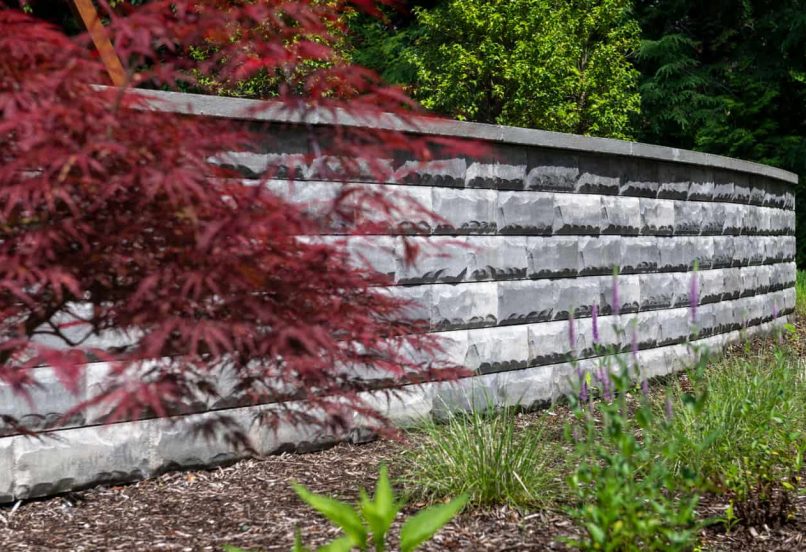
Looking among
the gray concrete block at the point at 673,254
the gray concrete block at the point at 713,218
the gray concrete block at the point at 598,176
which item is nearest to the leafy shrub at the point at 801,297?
the gray concrete block at the point at 713,218

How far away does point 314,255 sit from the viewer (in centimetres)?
225

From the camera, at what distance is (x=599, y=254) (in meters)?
6.52

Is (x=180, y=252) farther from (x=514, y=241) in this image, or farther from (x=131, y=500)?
(x=514, y=241)

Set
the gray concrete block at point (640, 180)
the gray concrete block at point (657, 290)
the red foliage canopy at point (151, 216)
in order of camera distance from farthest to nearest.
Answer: the gray concrete block at point (657, 290) < the gray concrete block at point (640, 180) < the red foliage canopy at point (151, 216)

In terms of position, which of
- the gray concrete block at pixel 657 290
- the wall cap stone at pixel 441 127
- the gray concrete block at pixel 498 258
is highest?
the wall cap stone at pixel 441 127

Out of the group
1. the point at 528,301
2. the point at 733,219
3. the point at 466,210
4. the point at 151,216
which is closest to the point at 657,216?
the point at 733,219

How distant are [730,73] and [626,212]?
16111 millimetres

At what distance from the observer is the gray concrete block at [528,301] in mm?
5734

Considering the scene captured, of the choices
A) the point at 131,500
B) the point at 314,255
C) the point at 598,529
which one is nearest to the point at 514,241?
the point at 131,500

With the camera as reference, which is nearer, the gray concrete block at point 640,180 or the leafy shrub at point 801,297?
the gray concrete block at point 640,180

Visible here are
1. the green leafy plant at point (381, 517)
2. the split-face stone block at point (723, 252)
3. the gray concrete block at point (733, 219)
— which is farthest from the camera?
the gray concrete block at point (733, 219)

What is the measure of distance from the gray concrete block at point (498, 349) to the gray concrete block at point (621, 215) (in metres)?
1.23

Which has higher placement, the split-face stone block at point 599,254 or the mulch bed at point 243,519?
the split-face stone block at point 599,254

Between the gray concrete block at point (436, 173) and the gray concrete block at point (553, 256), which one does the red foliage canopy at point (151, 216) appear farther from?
the gray concrete block at point (553, 256)
